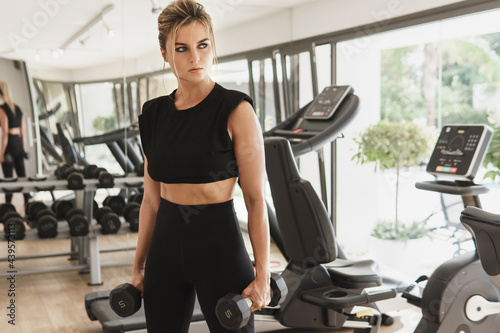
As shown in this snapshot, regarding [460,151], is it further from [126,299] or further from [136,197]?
[136,197]

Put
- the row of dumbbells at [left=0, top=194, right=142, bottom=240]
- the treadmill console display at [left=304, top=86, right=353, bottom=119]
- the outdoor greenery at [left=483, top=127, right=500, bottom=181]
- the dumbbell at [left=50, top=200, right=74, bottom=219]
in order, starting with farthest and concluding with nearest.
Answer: the dumbbell at [left=50, top=200, right=74, bottom=219]
the row of dumbbells at [left=0, top=194, right=142, bottom=240]
the outdoor greenery at [left=483, top=127, right=500, bottom=181]
the treadmill console display at [left=304, top=86, right=353, bottom=119]

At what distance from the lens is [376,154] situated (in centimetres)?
430

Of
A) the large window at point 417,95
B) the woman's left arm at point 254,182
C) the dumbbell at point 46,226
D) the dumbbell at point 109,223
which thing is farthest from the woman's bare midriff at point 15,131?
the woman's left arm at point 254,182

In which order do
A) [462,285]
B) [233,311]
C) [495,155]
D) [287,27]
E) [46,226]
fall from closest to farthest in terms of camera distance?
1. [233,311]
2. [462,285]
3. [495,155]
4. [46,226]
5. [287,27]

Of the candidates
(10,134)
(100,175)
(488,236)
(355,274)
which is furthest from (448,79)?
(10,134)

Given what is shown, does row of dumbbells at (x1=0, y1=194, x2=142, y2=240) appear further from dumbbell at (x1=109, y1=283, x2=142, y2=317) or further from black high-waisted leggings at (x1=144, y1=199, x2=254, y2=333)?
black high-waisted leggings at (x1=144, y1=199, x2=254, y2=333)

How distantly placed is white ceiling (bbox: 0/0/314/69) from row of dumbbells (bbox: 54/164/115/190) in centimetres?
82

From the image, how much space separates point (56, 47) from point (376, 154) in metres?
2.63

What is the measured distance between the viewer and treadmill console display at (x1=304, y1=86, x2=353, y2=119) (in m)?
2.90

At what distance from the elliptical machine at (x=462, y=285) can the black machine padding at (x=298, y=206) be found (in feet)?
1.62

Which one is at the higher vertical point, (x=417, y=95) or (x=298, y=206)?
(x=417, y=95)

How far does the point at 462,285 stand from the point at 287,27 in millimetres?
3400

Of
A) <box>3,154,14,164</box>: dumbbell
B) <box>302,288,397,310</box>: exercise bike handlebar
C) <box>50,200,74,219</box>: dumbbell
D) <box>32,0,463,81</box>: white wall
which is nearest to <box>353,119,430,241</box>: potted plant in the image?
<box>32,0,463,81</box>: white wall

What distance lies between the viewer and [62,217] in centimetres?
443
